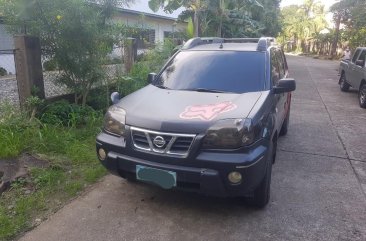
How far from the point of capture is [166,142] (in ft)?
10.5

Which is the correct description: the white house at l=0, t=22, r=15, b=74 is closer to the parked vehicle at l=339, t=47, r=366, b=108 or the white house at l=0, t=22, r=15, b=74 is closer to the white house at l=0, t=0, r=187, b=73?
the white house at l=0, t=0, r=187, b=73

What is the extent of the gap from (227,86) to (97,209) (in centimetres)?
202

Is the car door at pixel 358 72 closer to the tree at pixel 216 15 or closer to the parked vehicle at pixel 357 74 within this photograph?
the parked vehicle at pixel 357 74

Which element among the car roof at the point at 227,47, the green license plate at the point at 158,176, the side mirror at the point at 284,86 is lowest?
the green license plate at the point at 158,176

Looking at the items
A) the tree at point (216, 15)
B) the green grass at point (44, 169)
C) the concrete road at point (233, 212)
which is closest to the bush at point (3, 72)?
the tree at point (216, 15)

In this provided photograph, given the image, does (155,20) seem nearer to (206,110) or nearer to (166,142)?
(206,110)

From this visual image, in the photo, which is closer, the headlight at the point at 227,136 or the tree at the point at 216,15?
the headlight at the point at 227,136

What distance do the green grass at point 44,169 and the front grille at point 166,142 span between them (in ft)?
4.26

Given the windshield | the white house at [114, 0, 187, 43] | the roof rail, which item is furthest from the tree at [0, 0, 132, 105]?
the white house at [114, 0, 187, 43]

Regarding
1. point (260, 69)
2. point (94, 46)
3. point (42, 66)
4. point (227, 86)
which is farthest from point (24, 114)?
point (260, 69)

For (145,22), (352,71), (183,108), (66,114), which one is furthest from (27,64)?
(145,22)

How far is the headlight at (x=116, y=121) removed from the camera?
3.51 meters

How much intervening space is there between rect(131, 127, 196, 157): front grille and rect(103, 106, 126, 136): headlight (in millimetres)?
278

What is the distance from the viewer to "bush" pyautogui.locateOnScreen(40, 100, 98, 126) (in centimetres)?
566
